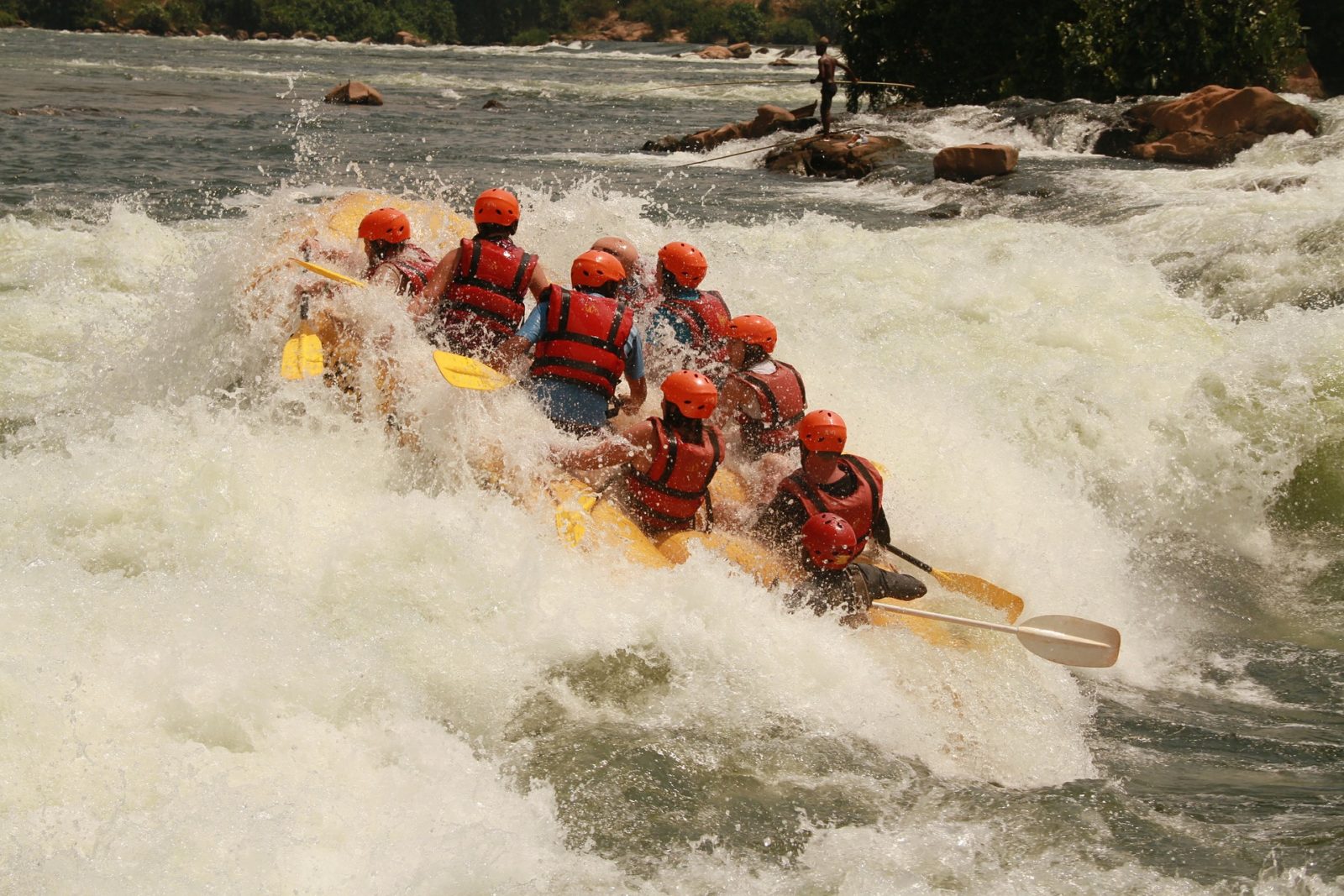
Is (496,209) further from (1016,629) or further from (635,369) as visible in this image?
(1016,629)

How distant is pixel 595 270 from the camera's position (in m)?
5.59

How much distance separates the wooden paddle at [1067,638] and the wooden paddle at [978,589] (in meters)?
0.57

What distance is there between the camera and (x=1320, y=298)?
8.42 m

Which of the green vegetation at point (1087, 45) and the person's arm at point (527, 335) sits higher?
the green vegetation at point (1087, 45)

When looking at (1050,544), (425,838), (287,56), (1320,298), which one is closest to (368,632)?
(425,838)

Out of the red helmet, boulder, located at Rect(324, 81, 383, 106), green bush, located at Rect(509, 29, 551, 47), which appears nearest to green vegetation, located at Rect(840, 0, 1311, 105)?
boulder, located at Rect(324, 81, 383, 106)

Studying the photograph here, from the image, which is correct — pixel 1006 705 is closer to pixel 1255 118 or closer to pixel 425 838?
pixel 425 838

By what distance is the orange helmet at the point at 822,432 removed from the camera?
4867 mm

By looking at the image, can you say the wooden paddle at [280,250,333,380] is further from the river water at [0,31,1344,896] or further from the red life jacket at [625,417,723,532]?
the red life jacket at [625,417,723,532]

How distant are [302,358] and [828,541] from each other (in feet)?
9.64

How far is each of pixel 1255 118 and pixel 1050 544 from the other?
9960 millimetres

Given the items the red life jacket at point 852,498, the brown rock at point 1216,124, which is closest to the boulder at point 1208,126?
the brown rock at point 1216,124

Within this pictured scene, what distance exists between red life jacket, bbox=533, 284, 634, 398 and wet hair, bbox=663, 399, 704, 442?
2.14ft

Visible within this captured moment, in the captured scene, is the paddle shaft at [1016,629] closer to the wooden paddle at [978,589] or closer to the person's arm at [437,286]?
the wooden paddle at [978,589]
